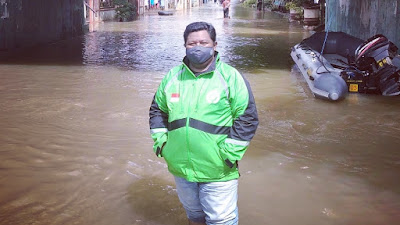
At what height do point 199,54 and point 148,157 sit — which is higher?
point 199,54

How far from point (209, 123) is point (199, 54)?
1.50ft

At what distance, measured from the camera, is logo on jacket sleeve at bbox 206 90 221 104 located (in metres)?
2.79

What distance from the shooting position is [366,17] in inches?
563

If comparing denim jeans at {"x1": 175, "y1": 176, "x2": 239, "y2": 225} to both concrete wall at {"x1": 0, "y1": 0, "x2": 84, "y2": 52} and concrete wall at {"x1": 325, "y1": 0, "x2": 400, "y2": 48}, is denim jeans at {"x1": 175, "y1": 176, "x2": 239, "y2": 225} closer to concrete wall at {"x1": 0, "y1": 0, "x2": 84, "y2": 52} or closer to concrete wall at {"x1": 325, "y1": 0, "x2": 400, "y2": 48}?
concrete wall at {"x1": 325, "y1": 0, "x2": 400, "y2": 48}

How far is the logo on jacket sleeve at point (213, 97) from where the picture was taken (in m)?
2.79

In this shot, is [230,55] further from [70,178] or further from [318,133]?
[70,178]

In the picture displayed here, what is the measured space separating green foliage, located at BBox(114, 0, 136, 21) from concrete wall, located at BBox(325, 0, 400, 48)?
53.6 ft

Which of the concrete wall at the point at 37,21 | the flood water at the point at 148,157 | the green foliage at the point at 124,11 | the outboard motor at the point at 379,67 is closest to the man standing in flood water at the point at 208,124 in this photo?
the flood water at the point at 148,157

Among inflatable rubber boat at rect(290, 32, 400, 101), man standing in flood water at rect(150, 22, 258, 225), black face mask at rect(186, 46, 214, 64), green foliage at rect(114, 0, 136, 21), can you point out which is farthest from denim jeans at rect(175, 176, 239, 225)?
green foliage at rect(114, 0, 136, 21)

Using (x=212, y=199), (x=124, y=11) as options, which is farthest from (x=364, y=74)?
(x=124, y=11)

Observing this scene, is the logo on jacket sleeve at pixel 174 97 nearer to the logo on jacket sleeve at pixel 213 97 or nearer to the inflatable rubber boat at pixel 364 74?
the logo on jacket sleeve at pixel 213 97

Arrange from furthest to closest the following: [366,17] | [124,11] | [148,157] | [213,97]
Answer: [124,11]
[366,17]
[148,157]
[213,97]

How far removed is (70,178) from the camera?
4.93m

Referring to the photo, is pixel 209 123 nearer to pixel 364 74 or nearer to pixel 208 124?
pixel 208 124
